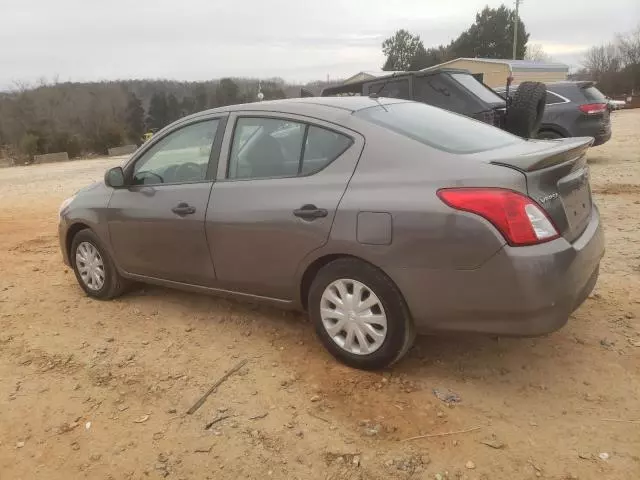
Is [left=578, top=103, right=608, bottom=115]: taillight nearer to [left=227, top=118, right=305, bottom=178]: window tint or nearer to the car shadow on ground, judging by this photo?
the car shadow on ground

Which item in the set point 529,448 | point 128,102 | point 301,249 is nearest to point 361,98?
point 301,249

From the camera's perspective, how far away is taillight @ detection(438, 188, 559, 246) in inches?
106

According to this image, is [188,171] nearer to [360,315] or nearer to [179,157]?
[179,157]

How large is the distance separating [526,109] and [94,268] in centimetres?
578

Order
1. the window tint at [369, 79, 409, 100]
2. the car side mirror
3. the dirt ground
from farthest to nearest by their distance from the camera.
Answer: the window tint at [369, 79, 409, 100] → the car side mirror → the dirt ground

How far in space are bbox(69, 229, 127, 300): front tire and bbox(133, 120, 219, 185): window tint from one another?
0.77m

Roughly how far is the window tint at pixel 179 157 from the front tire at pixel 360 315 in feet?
4.17

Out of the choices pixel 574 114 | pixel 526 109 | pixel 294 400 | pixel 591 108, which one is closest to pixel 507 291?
pixel 294 400

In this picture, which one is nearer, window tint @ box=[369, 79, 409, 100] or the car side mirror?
the car side mirror

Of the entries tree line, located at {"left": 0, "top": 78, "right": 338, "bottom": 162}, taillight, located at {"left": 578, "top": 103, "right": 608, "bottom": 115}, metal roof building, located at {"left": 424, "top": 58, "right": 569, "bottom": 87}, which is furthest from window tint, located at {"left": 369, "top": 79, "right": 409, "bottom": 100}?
tree line, located at {"left": 0, "top": 78, "right": 338, "bottom": 162}

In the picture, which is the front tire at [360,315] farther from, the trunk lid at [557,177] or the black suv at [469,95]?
the black suv at [469,95]

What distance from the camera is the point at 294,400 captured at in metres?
3.10

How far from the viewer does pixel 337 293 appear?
3.25m

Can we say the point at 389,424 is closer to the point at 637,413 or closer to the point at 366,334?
the point at 366,334
